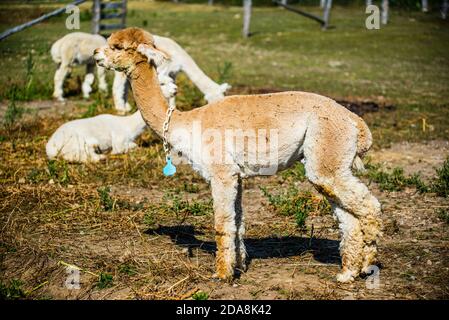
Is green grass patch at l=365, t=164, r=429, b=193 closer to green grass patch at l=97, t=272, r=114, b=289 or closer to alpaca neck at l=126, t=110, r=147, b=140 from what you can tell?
alpaca neck at l=126, t=110, r=147, b=140

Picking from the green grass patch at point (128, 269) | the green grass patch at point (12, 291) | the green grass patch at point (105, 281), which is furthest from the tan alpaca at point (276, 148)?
the green grass patch at point (12, 291)

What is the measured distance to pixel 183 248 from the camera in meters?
6.54

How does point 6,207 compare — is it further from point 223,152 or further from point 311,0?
point 311,0

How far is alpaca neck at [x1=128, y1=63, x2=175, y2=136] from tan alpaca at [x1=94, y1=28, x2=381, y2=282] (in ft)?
0.06

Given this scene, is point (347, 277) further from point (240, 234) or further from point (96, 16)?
point (96, 16)

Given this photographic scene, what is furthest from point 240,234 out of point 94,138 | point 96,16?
point 96,16

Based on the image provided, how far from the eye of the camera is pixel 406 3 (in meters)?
35.3

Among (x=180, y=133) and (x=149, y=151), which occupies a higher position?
(x=180, y=133)

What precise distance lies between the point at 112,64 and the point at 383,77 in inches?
544

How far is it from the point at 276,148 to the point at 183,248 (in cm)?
169

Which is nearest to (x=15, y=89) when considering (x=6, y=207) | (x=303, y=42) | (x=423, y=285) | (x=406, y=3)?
(x=6, y=207)

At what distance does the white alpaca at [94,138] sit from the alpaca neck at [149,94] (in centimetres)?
402

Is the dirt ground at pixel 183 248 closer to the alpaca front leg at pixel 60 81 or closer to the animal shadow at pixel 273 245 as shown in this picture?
the animal shadow at pixel 273 245

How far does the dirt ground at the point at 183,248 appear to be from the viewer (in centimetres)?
543
